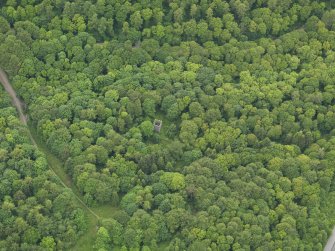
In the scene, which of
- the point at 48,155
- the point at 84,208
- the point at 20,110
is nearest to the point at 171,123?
the point at 48,155

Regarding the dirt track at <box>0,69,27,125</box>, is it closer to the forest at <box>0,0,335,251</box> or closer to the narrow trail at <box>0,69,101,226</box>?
the narrow trail at <box>0,69,101,226</box>

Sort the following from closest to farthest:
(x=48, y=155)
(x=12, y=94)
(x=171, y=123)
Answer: (x=48, y=155) → (x=12, y=94) → (x=171, y=123)

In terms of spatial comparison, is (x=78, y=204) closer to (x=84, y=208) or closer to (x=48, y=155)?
(x=84, y=208)

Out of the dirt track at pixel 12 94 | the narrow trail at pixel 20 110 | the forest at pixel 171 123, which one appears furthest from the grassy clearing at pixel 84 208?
the dirt track at pixel 12 94

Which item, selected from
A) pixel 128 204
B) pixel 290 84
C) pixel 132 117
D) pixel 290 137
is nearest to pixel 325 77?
pixel 290 84

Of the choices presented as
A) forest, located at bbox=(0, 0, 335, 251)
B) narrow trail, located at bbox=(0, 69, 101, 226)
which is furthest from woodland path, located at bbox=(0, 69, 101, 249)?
forest, located at bbox=(0, 0, 335, 251)

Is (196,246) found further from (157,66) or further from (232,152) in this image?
(157,66)

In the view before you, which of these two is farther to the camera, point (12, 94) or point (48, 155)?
point (12, 94)

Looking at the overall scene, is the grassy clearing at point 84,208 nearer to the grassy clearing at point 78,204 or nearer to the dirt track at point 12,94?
the grassy clearing at point 78,204
